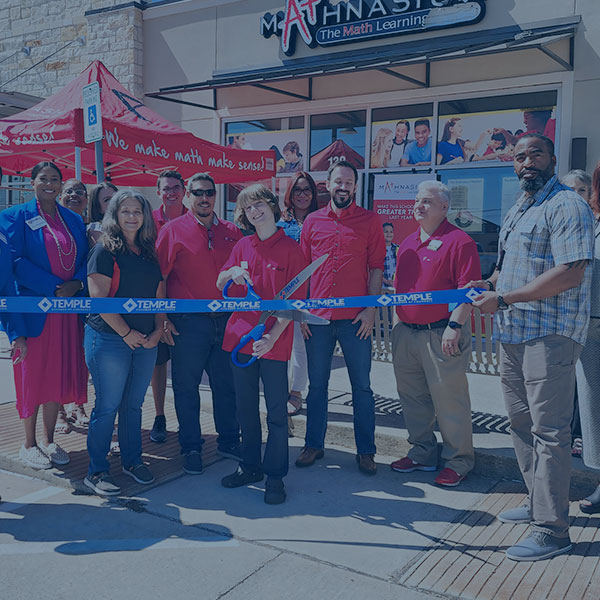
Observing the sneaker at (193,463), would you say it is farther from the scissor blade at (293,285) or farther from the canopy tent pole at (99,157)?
the canopy tent pole at (99,157)

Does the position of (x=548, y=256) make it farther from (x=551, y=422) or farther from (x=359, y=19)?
(x=359, y=19)

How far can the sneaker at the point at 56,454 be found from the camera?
448 cm

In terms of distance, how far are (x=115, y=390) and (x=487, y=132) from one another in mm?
6895

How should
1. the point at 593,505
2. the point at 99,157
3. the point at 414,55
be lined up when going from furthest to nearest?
1. the point at 414,55
2. the point at 99,157
3. the point at 593,505

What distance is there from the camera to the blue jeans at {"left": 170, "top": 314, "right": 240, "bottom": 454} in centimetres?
449

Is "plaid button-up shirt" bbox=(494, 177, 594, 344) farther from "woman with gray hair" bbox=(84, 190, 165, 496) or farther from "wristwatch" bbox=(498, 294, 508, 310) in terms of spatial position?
"woman with gray hair" bbox=(84, 190, 165, 496)

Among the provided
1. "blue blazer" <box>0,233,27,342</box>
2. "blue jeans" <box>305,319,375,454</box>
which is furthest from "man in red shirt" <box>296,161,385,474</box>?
"blue blazer" <box>0,233,27,342</box>

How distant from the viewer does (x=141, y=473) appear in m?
4.26

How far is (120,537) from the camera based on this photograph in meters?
3.51

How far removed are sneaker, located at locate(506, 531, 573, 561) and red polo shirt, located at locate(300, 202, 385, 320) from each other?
5.79ft

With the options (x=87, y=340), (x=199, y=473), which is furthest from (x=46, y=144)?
(x=199, y=473)

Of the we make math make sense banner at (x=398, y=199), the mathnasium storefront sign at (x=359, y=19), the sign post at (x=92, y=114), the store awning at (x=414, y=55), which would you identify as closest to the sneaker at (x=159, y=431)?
the sign post at (x=92, y=114)

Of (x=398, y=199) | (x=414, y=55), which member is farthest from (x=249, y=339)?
(x=398, y=199)

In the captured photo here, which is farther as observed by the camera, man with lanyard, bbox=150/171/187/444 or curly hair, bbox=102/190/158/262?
man with lanyard, bbox=150/171/187/444
